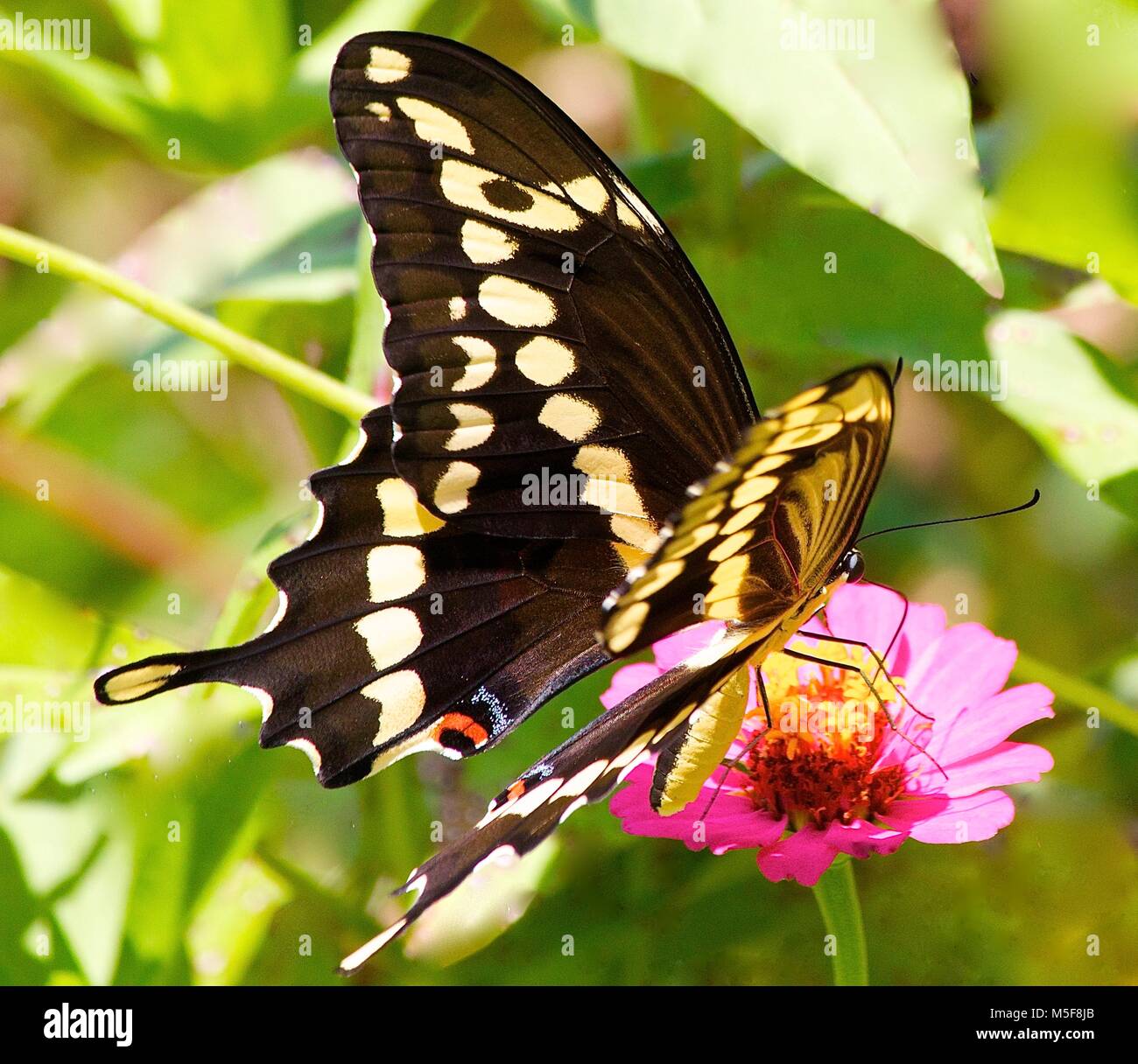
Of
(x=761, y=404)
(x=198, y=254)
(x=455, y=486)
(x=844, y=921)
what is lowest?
(x=844, y=921)

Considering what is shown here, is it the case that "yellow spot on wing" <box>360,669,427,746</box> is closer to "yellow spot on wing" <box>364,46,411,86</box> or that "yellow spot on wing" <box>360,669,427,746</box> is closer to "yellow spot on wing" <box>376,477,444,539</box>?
"yellow spot on wing" <box>376,477,444,539</box>

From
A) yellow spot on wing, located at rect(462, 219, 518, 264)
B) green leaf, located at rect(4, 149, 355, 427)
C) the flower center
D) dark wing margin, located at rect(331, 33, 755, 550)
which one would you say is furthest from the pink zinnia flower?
green leaf, located at rect(4, 149, 355, 427)

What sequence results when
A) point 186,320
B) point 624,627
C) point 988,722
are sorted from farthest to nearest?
point 186,320 < point 988,722 < point 624,627

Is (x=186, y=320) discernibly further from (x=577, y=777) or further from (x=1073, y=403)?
(x=1073, y=403)

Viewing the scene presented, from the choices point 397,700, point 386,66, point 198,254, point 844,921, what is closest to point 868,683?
point 844,921

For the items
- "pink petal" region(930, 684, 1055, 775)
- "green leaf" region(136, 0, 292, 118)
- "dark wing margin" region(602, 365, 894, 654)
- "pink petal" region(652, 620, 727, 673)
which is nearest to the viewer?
"dark wing margin" region(602, 365, 894, 654)

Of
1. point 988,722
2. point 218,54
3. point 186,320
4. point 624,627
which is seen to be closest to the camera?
point 624,627

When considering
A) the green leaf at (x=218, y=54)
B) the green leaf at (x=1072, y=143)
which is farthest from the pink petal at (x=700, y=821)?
the green leaf at (x=218, y=54)
